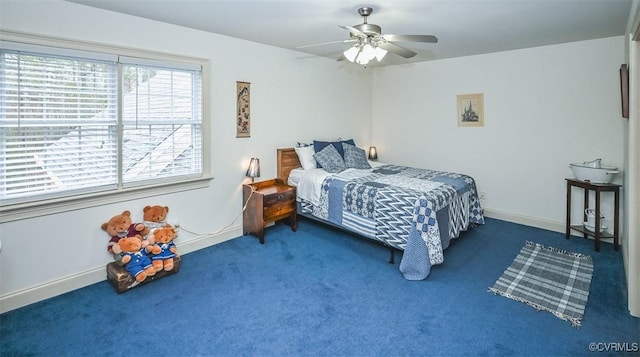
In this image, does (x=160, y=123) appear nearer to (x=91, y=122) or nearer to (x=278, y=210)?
(x=91, y=122)

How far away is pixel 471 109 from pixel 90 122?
471 cm

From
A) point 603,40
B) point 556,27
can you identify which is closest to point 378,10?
point 556,27

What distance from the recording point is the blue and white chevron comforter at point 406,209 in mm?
3029

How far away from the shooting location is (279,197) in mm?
4000

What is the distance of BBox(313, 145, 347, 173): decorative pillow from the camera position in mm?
4375

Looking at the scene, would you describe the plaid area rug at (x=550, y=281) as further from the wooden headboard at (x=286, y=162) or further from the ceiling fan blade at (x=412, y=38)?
the wooden headboard at (x=286, y=162)

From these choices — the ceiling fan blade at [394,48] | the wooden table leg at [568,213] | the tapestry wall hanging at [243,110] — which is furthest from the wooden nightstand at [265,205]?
the wooden table leg at [568,213]

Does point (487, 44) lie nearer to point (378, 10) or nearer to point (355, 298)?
point (378, 10)

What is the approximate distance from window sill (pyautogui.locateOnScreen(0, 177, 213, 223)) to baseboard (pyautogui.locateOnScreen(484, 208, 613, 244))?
4052 millimetres

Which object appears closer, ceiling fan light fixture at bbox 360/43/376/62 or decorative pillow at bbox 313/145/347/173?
ceiling fan light fixture at bbox 360/43/376/62

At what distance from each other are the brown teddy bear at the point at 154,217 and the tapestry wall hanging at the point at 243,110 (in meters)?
1.26

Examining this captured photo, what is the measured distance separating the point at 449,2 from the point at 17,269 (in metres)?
4.04

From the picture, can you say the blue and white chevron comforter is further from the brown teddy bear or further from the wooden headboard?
the brown teddy bear

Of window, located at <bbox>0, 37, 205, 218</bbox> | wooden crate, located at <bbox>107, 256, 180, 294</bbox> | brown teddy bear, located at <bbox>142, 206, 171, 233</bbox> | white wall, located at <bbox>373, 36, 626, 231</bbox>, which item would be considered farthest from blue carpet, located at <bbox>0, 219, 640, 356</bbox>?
white wall, located at <bbox>373, 36, 626, 231</bbox>
